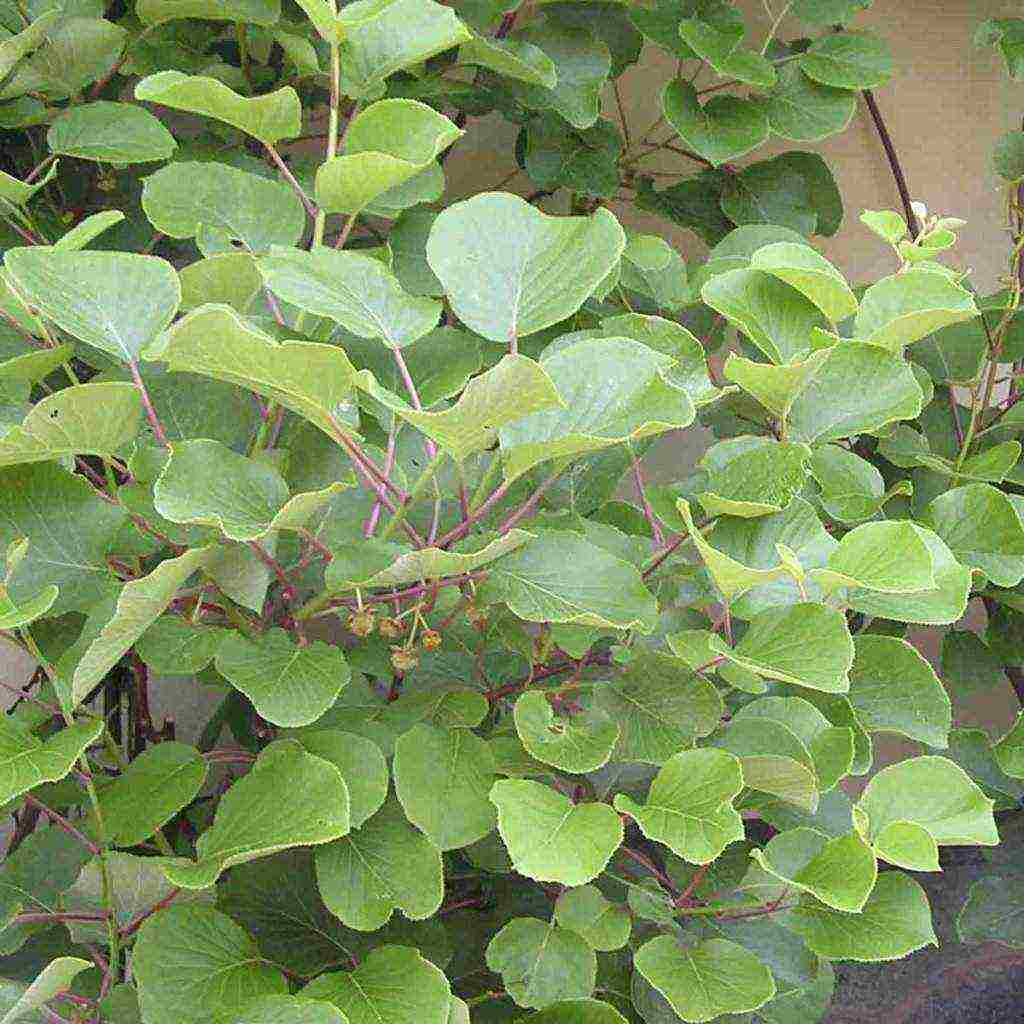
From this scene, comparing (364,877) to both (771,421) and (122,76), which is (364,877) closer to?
(771,421)

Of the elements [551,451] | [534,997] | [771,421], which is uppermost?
[551,451]

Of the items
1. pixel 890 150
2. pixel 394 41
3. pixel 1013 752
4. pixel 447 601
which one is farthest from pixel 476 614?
pixel 890 150

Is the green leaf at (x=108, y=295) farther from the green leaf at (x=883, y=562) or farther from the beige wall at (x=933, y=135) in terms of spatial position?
the beige wall at (x=933, y=135)

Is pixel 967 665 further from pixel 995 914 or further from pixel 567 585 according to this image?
pixel 567 585

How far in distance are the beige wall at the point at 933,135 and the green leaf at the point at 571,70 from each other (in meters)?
0.37

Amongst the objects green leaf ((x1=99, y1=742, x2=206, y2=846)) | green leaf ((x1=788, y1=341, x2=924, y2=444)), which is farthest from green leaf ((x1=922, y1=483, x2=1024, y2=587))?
green leaf ((x1=99, y1=742, x2=206, y2=846))

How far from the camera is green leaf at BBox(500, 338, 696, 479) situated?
1.65 feet

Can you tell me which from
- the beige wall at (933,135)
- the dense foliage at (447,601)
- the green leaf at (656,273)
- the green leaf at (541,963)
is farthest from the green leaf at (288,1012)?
the beige wall at (933,135)

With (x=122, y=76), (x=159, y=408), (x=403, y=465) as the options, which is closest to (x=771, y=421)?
(x=403, y=465)

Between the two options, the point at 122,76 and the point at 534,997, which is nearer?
the point at 534,997

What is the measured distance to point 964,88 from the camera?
1.39 meters

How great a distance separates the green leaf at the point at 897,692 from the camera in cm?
62

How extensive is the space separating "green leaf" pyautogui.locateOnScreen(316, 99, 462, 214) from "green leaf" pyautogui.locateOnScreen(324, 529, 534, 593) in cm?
18

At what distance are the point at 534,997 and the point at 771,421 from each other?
35cm
